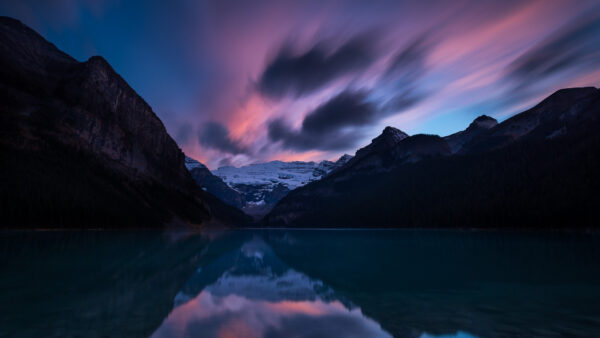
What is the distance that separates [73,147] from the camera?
447 feet

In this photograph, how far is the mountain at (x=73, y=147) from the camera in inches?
3878

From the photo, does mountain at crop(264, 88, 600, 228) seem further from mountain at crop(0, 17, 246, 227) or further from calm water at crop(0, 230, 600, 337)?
mountain at crop(0, 17, 246, 227)

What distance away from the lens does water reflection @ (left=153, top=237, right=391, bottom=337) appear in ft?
37.3

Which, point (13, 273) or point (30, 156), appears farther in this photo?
point (30, 156)

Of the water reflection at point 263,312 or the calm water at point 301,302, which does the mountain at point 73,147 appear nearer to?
the calm water at point 301,302

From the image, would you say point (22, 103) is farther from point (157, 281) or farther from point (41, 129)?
point (157, 281)

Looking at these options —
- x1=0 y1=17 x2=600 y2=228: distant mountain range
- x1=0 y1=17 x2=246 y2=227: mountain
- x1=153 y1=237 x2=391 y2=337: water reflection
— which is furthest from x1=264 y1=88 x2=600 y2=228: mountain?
x1=0 y1=17 x2=246 y2=227: mountain

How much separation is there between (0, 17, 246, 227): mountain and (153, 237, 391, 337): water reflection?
9328cm

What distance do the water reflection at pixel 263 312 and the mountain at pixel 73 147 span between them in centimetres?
9328

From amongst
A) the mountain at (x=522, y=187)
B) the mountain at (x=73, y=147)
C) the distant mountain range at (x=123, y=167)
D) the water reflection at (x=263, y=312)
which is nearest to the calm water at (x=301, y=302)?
the water reflection at (x=263, y=312)

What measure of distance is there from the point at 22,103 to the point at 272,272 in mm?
154223

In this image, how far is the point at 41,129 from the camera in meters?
128

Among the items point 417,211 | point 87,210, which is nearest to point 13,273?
point 87,210

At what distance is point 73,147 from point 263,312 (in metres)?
154
